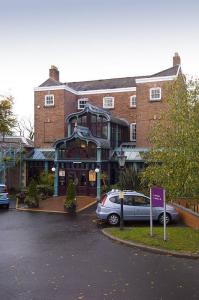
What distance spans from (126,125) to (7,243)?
2430cm

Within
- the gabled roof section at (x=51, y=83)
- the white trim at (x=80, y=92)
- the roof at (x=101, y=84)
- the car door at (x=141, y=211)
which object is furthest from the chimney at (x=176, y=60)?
the car door at (x=141, y=211)

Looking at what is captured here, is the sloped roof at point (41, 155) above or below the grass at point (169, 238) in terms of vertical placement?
above

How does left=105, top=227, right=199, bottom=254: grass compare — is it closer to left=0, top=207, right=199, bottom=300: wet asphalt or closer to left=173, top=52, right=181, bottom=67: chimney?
left=0, top=207, right=199, bottom=300: wet asphalt

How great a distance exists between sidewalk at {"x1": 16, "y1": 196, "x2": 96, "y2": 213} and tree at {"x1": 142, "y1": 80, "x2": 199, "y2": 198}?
11.0 meters

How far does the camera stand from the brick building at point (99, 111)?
3228 centimetres

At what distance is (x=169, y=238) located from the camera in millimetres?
14148

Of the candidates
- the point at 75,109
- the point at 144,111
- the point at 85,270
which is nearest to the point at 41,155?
the point at 75,109

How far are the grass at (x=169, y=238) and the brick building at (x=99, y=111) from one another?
1421 centimetres

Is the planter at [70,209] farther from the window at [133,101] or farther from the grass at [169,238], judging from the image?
the window at [133,101]

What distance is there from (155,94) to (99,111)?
5237 millimetres

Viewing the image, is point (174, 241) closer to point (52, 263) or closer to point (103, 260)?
point (103, 260)

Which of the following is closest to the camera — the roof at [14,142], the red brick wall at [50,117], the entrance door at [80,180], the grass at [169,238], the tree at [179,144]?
the tree at [179,144]

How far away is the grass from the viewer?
12.7m

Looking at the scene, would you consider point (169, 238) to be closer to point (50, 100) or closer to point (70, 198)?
point (70, 198)
